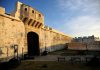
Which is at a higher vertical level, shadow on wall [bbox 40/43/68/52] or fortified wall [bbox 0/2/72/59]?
fortified wall [bbox 0/2/72/59]

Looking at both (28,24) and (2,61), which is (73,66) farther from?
(28,24)

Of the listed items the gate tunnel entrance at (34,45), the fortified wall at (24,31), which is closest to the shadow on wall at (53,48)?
the fortified wall at (24,31)

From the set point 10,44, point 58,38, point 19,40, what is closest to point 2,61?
point 10,44

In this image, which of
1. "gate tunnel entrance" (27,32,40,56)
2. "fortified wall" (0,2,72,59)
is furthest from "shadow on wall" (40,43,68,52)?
"gate tunnel entrance" (27,32,40,56)

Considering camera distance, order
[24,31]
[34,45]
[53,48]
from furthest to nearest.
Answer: [53,48]
[34,45]
[24,31]

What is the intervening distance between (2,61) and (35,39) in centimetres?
954

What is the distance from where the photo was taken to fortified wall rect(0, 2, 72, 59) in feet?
50.7

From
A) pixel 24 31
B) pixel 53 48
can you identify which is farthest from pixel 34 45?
pixel 53 48

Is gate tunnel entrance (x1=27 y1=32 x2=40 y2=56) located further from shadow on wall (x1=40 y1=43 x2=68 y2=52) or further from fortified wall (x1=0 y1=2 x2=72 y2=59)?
shadow on wall (x1=40 y1=43 x2=68 y2=52)

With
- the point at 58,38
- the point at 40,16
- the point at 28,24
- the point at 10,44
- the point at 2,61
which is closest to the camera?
the point at 2,61

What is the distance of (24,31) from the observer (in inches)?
762

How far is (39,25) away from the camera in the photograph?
23.2 metres

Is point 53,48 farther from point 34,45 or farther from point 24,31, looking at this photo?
point 24,31

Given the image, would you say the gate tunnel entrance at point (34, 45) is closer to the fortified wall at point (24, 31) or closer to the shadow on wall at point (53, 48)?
the fortified wall at point (24, 31)
